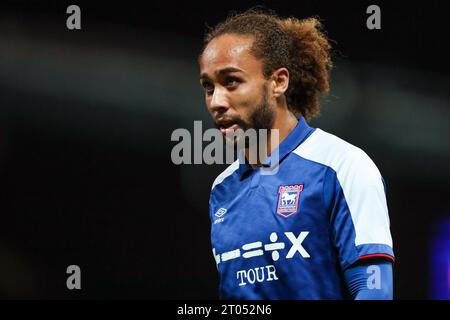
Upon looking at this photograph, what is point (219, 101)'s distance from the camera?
2602 millimetres

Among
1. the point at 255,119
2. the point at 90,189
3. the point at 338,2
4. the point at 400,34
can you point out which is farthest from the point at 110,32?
the point at 255,119

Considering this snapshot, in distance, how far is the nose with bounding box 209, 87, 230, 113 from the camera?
8.54 feet

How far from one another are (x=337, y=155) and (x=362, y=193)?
0.19 meters

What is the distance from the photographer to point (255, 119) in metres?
2.65

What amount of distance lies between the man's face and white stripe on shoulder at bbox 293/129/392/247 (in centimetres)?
32

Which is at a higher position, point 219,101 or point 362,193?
point 219,101

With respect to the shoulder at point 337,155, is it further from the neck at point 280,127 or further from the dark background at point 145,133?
the dark background at point 145,133

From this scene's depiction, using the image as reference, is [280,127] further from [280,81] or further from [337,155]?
[337,155]

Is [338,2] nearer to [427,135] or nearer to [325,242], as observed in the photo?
[427,135]

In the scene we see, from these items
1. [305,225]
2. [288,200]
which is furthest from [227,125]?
[305,225]

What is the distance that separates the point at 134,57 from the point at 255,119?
6.66 ft

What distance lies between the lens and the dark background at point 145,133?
4.36 meters

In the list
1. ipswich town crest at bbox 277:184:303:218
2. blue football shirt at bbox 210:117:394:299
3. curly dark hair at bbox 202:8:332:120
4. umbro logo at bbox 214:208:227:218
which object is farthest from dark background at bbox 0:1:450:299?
ipswich town crest at bbox 277:184:303:218
